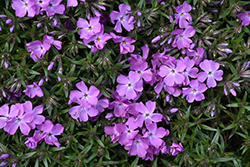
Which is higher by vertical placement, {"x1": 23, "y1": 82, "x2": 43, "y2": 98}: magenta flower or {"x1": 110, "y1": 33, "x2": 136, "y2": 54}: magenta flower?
{"x1": 110, "y1": 33, "x2": 136, "y2": 54}: magenta flower

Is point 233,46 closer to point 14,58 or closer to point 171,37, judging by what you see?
point 171,37

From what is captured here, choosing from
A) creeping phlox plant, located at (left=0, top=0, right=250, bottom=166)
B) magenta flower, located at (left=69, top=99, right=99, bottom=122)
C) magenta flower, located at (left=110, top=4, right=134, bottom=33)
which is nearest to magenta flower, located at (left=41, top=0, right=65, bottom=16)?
creeping phlox plant, located at (left=0, top=0, right=250, bottom=166)

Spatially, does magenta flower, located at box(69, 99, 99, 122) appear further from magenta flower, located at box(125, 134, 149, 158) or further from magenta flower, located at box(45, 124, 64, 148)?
magenta flower, located at box(125, 134, 149, 158)

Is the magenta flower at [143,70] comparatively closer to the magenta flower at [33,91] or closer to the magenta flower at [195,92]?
the magenta flower at [195,92]

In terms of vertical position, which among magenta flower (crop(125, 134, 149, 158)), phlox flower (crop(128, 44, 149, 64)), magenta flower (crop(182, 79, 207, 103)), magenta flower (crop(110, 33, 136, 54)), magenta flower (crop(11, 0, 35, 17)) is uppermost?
magenta flower (crop(11, 0, 35, 17))

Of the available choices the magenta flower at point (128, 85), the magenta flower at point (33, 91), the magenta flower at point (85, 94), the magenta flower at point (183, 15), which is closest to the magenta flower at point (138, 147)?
the magenta flower at point (128, 85)

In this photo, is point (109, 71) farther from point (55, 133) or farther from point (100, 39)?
point (55, 133)

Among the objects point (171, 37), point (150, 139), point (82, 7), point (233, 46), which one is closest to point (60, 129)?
point (150, 139)
